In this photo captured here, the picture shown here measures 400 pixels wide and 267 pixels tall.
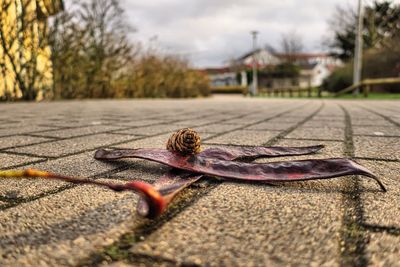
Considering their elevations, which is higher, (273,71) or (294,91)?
(273,71)

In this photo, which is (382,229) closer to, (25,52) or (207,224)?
(207,224)

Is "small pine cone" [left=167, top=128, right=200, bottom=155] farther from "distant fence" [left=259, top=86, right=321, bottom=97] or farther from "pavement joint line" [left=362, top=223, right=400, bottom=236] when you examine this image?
"distant fence" [left=259, top=86, right=321, bottom=97]

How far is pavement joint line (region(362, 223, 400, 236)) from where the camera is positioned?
2.27 ft

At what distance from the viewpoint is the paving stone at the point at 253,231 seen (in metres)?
0.60

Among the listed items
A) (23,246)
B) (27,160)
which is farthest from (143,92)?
(23,246)

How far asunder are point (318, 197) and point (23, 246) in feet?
2.17

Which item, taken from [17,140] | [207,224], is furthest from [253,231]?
[17,140]

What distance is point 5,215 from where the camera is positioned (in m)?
0.79

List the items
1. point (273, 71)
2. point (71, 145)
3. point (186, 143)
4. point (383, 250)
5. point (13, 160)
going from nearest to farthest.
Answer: point (383, 250) → point (186, 143) → point (13, 160) → point (71, 145) → point (273, 71)

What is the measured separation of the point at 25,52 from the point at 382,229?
8.23 metres

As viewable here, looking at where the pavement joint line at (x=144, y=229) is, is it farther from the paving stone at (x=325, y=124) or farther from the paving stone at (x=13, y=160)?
the paving stone at (x=325, y=124)

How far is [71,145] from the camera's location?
1844 millimetres

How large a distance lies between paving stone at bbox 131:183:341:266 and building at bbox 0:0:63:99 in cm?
472

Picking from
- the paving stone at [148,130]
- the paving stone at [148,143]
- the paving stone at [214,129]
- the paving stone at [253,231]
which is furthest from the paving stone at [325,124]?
the paving stone at [253,231]
